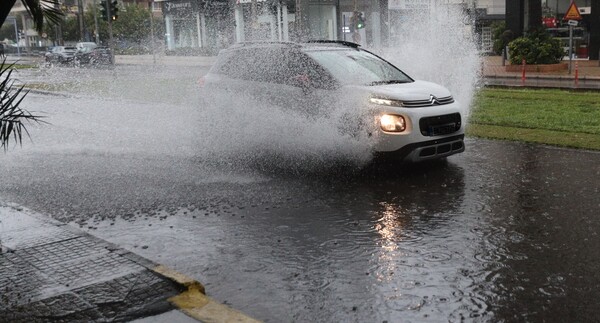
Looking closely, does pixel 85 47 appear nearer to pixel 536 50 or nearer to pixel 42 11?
pixel 536 50

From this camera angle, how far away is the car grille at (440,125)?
8531 mm

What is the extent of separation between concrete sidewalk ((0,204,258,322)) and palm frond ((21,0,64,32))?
2088mm

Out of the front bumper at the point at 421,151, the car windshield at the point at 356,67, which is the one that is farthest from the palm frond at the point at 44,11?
the front bumper at the point at 421,151

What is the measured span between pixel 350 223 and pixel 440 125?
8.86 feet

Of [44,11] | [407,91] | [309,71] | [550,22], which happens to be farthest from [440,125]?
[550,22]

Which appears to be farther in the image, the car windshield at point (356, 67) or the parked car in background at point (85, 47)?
the parked car in background at point (85, 47)

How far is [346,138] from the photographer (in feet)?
28.6

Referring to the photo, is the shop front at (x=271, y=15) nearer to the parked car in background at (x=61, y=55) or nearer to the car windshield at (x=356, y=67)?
the parked car in background at (x=61, y=55)

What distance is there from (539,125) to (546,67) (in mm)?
15249

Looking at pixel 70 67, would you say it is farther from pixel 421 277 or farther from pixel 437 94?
pixel 421 277

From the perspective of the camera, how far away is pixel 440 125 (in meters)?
8.72

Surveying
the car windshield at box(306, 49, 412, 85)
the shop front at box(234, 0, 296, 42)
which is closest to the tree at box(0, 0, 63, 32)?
the car windshield at box(306, 49, 412, 85)

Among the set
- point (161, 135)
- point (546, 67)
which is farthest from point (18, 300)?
point (546, 67)

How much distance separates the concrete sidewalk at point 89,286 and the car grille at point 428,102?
4323mm
